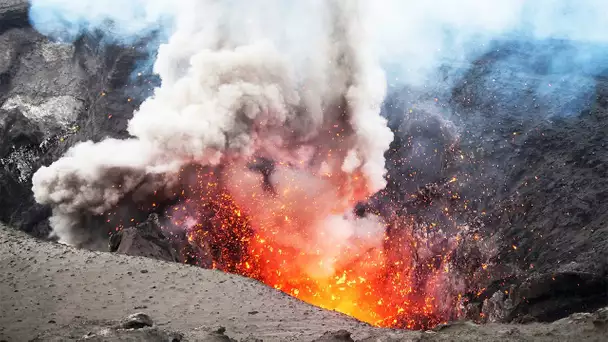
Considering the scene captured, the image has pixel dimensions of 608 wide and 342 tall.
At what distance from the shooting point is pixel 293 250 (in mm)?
12195

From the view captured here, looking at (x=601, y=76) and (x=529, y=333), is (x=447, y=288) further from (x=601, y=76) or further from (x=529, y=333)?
(x=601, y=76)

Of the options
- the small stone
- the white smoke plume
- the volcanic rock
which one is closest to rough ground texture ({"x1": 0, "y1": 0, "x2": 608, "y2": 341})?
the volcanic rock

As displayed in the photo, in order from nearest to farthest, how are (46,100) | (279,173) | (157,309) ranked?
1. (157,309)
2. (279,173)
3. (46,100)

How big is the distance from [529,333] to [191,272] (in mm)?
4483

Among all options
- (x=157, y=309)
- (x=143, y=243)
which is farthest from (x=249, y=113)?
(x=157, y=309)

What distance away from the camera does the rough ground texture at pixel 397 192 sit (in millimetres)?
5555

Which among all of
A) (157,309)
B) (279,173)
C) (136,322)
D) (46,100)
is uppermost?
(46,100)

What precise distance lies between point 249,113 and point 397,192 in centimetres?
445

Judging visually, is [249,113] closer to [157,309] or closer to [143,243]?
[143,243]

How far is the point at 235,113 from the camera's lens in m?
12.1

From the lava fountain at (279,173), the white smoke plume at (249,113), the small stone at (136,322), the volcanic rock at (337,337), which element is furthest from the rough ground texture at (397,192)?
the white smoke plume at (249,113)

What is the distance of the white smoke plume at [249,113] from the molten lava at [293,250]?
783mm

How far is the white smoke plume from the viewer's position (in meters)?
11.2

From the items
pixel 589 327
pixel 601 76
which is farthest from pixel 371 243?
pixel 589 327
